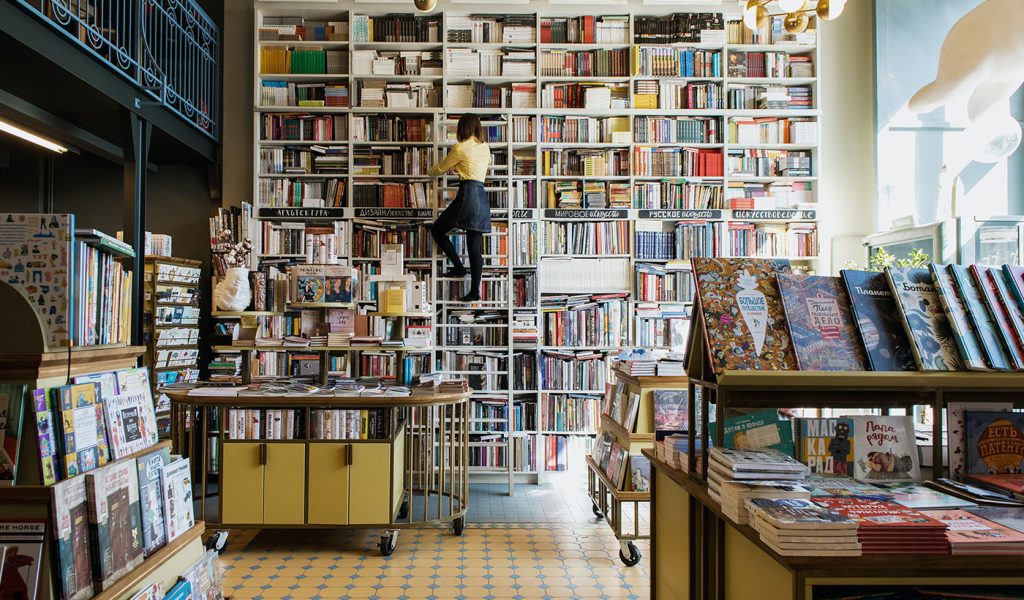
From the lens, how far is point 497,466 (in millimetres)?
5527

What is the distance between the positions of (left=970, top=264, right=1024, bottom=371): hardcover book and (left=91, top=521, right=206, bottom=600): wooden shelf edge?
2.68 metres

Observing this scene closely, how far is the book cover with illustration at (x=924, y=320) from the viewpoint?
1980 mm

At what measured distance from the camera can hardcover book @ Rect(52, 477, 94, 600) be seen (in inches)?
57.1

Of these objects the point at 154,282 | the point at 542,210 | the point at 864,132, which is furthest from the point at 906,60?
the point at 154,282

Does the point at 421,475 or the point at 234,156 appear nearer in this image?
the point at 421,475

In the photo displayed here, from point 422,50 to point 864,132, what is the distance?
14.4ft

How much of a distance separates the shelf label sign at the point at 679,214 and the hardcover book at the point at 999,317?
362 cm

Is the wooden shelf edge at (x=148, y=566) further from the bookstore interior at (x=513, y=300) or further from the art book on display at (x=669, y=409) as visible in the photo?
the art book on display at (x=669, y=409)

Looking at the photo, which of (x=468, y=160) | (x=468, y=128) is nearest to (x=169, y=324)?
(x=468, y=160)

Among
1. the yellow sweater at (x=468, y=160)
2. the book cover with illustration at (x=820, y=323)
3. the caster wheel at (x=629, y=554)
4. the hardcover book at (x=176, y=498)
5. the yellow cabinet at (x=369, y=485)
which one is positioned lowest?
the caster wheel at (x=629, y=554)

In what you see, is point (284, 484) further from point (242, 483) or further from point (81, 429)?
point (81, 429)

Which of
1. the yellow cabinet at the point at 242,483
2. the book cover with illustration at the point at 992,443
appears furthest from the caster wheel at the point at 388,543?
the book cover with illustration at the point at 992,443

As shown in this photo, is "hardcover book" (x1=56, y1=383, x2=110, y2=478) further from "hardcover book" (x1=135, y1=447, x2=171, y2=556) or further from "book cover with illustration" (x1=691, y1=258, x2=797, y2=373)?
"book cover with illustration" (x1=691, y1=258, x2=797, y2=373)

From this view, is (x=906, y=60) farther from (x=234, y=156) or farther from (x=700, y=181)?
(x=234, y=156)
